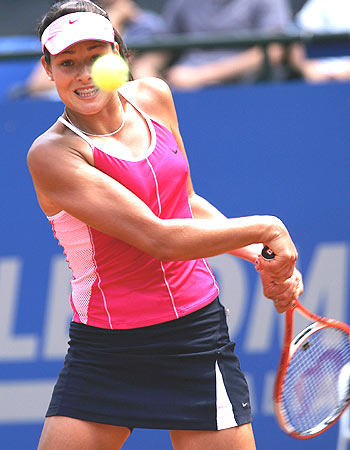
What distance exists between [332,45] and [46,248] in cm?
178

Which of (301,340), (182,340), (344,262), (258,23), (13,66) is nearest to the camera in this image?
(182,340)

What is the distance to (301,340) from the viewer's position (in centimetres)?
256

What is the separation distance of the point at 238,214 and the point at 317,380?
1304 millimetres

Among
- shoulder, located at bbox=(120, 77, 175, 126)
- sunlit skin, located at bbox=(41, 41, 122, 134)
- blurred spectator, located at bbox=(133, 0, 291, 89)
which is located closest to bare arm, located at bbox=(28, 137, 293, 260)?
sunlit skin, located at bbox=(41, 41, 122, 134)

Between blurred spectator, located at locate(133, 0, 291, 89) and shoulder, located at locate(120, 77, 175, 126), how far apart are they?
1.68 m

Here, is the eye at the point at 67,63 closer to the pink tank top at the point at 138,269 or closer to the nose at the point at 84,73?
the nose at the point at 84,73

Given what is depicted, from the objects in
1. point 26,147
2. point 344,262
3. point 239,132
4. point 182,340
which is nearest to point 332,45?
point 239,132

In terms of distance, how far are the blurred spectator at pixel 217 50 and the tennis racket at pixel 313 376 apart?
1.83 meters

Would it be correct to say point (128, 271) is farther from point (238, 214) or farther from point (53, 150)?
point (238, 214)

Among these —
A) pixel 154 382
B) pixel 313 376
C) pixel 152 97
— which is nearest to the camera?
pixel 154 382

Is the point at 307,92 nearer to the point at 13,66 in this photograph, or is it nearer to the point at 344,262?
the point at 344,262

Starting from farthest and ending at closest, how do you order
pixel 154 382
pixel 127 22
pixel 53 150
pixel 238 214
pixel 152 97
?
pixel 127 22, pixel 238 214, pixel 152 97, pixel 154 382, pixel 53 150

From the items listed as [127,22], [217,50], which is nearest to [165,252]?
[217,50]

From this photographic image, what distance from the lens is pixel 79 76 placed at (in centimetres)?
210
